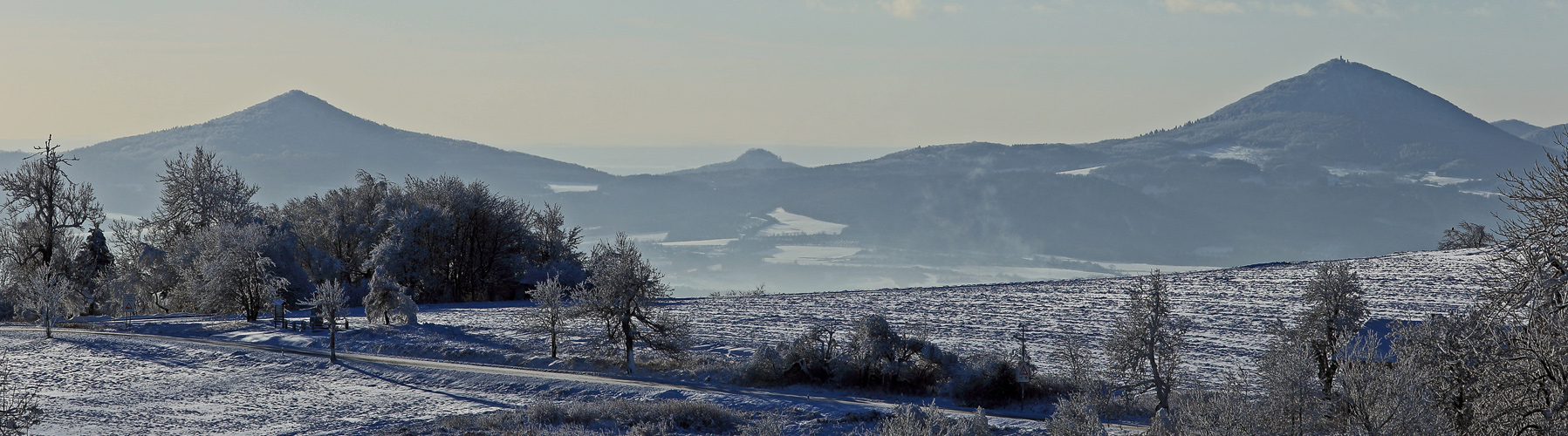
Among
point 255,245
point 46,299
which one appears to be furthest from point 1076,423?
point 255,245

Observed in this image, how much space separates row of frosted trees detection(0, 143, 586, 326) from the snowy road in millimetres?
12851

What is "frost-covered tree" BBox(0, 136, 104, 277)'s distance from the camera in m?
65.8

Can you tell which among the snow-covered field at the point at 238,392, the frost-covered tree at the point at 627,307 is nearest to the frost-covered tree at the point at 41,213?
the snow-covered field at the point at 238,392

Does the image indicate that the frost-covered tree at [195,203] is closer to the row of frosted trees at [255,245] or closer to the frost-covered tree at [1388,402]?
the row of frosted trees at [255,245]

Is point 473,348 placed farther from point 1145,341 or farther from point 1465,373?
point 1465,373

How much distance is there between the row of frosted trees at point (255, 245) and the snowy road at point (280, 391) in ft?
42.2

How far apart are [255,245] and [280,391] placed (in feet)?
78.8

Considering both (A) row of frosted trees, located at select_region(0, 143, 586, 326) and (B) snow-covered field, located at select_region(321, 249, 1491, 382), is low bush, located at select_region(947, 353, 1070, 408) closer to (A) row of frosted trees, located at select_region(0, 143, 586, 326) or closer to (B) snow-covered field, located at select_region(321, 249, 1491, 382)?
(B) snow-covered field, located at select_region(321, 249, 1491, 382)

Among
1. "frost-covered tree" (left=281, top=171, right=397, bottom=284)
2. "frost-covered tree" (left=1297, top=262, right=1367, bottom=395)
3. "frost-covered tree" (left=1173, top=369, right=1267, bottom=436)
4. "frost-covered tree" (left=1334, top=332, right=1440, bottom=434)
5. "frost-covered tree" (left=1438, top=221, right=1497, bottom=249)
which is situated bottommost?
"frost-covered tree" (left=1173, top=369, right=1267, bottom=436)

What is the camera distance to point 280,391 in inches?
1398

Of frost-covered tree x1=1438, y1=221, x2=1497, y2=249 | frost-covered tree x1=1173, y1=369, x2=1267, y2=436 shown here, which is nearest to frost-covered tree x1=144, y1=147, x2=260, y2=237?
frost-covered tree x1=1173, y1=369, x2=1267, y2=436

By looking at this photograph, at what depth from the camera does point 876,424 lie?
2812cm

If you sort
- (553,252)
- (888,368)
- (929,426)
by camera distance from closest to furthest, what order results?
1. (929,426)
2. (888,368)
3. (553,252)

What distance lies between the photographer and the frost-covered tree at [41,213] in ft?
216
